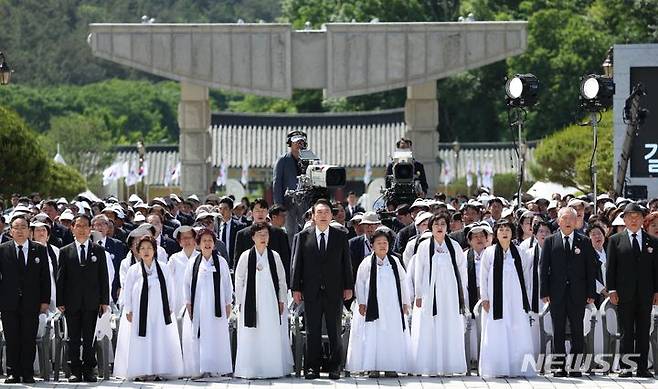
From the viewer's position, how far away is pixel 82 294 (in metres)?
19.5

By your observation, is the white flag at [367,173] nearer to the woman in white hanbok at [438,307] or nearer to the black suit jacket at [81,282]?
the woman in white hanbok at [438,307]

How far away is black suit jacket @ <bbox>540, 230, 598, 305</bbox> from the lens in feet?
64.9

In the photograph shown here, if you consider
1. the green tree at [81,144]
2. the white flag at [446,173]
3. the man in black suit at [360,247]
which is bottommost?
the man in black suit at [360,247]

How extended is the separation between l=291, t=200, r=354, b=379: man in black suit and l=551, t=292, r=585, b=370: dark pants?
2274 mm

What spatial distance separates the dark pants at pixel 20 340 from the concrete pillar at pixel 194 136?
23263 millimetres

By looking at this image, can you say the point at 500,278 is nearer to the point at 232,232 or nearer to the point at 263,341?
the point at 263,341

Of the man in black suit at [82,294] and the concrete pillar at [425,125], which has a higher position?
the concrete pillar at [425,125]

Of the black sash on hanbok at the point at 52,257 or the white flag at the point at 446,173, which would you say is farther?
the white flag at the point at 446,173

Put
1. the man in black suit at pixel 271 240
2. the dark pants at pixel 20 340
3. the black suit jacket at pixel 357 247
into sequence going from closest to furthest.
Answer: the dark pants at pixel 20 340, the man in black suit at pixel 271 240, the black suit jacket at pixel 357 247

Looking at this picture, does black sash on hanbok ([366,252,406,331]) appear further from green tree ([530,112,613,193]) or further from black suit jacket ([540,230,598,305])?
green tree ([530,112,613,193])

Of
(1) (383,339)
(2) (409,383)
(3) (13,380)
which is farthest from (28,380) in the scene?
(2) (409,383)

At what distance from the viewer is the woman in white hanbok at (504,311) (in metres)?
19.5

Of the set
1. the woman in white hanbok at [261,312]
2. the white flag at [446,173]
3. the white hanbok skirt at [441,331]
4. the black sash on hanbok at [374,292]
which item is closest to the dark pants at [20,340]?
the woman in white hanbok at [261,312]

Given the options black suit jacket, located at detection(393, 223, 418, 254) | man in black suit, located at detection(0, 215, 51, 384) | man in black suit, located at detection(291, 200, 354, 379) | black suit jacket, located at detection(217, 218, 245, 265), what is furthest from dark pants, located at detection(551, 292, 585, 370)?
black suit jacket, located at detection(217, 218, 245, 265)
